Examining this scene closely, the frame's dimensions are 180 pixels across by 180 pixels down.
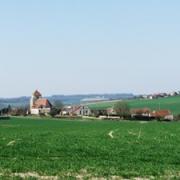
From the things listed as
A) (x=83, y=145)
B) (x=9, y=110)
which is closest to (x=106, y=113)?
(x=9, y=110)

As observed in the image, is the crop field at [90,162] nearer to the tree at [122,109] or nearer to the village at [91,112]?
the village at [91,112]

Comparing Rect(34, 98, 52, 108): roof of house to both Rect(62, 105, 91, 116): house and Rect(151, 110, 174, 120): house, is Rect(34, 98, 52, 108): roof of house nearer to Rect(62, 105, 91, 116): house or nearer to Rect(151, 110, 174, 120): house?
Rect(62, 105, 91, 116): house

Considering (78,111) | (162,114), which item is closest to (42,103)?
(78,111)

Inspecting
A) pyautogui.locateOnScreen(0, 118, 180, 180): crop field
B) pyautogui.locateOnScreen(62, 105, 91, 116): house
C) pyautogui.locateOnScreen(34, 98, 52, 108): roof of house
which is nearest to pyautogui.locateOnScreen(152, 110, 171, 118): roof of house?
pyautogui.locateOnScreen(62, 105, 91, 116): house

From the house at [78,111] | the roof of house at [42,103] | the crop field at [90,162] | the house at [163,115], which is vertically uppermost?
the roof of house at [42,103]

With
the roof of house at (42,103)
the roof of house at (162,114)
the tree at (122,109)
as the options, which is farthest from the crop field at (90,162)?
the roof of house at (42,103)

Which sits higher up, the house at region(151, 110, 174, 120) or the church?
the church

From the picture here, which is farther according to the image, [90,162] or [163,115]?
[163,115]

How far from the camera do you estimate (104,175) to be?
752 inches

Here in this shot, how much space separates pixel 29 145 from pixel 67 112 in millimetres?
142609

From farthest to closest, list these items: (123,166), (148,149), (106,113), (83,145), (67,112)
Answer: (67,112) → (106,113) → (83,145) → (148,149) → (123,166)

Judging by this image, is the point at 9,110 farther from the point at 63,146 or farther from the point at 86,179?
the point at 86,179

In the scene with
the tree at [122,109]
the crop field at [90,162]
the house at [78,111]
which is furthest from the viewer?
the house at [78,111]

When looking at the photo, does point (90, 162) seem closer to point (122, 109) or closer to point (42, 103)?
point (122, 109)
